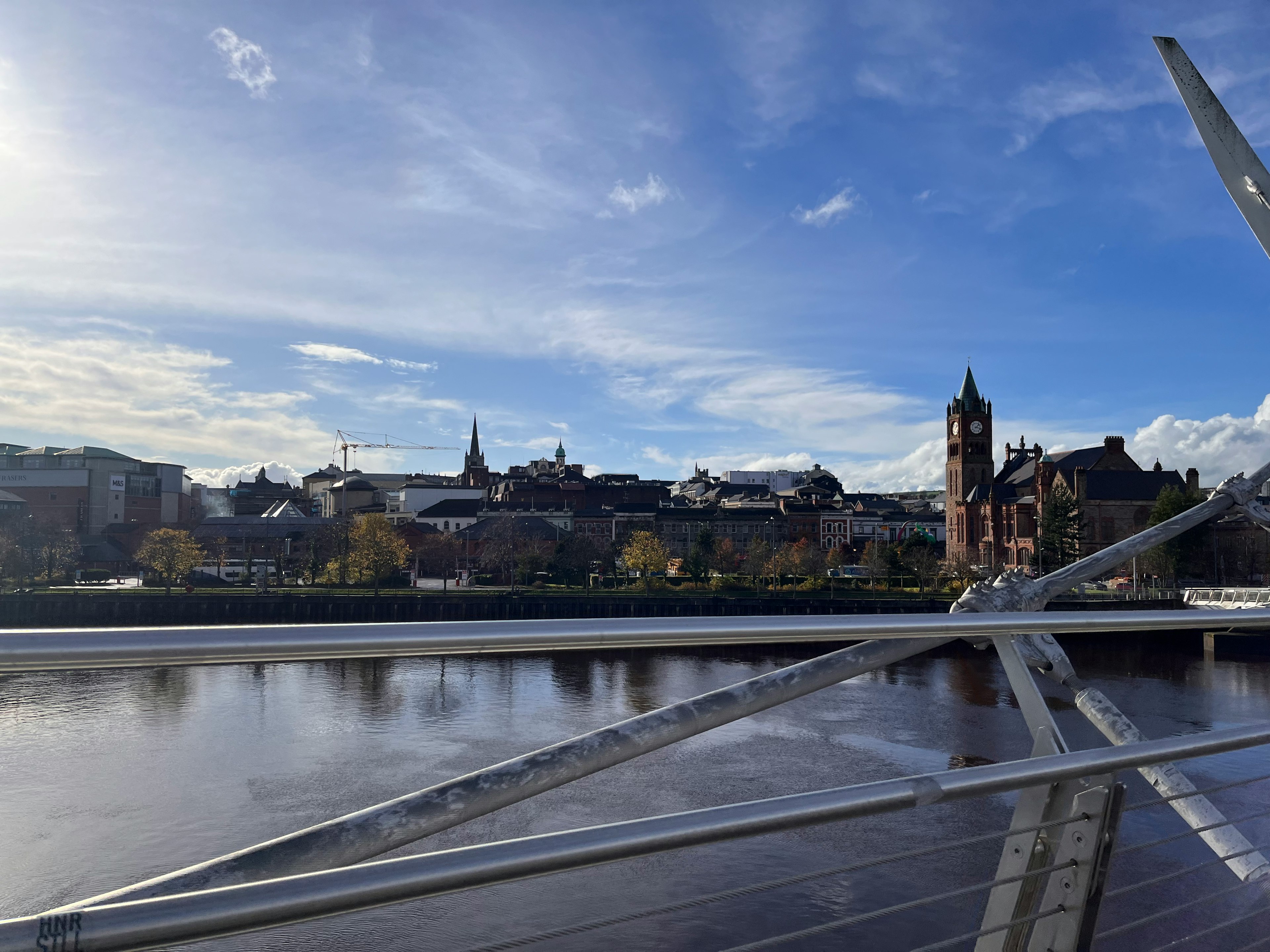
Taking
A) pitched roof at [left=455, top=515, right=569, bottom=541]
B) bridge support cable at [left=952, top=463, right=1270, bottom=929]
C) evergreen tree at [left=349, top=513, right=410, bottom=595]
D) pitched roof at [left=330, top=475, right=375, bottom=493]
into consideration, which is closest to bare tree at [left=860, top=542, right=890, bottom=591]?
pitched roof at [left=455, top=515, right=569, bottom=541]

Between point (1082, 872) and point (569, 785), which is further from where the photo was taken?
point (569, 785)

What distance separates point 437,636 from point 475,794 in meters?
0.40

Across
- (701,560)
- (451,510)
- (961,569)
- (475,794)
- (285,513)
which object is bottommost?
(961,569)

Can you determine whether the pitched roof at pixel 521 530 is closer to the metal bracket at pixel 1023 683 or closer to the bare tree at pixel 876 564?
the bare tree at pixel 876 564

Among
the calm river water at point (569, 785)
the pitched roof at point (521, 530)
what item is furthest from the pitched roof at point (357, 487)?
the calm river water at point (569, 785)

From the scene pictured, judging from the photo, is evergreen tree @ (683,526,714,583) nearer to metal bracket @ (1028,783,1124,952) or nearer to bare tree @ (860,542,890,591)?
bare tree @ (860,542,890,591)

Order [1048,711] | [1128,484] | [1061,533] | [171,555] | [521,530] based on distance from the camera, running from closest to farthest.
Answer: [1048,711], [171,555], [1061,533], [1128,484], [521,530]

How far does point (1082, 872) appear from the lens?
142 cm

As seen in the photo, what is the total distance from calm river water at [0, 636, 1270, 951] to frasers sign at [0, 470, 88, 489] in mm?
45761

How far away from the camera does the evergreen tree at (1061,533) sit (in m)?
53.1

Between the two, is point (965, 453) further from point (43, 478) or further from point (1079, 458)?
point (43, 478)

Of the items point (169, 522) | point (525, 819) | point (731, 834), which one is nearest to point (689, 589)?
point (525, 819)

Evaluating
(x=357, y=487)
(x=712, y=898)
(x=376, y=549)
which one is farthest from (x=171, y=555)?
(x=712, y=898)

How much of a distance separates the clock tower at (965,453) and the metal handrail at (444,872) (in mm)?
73802
